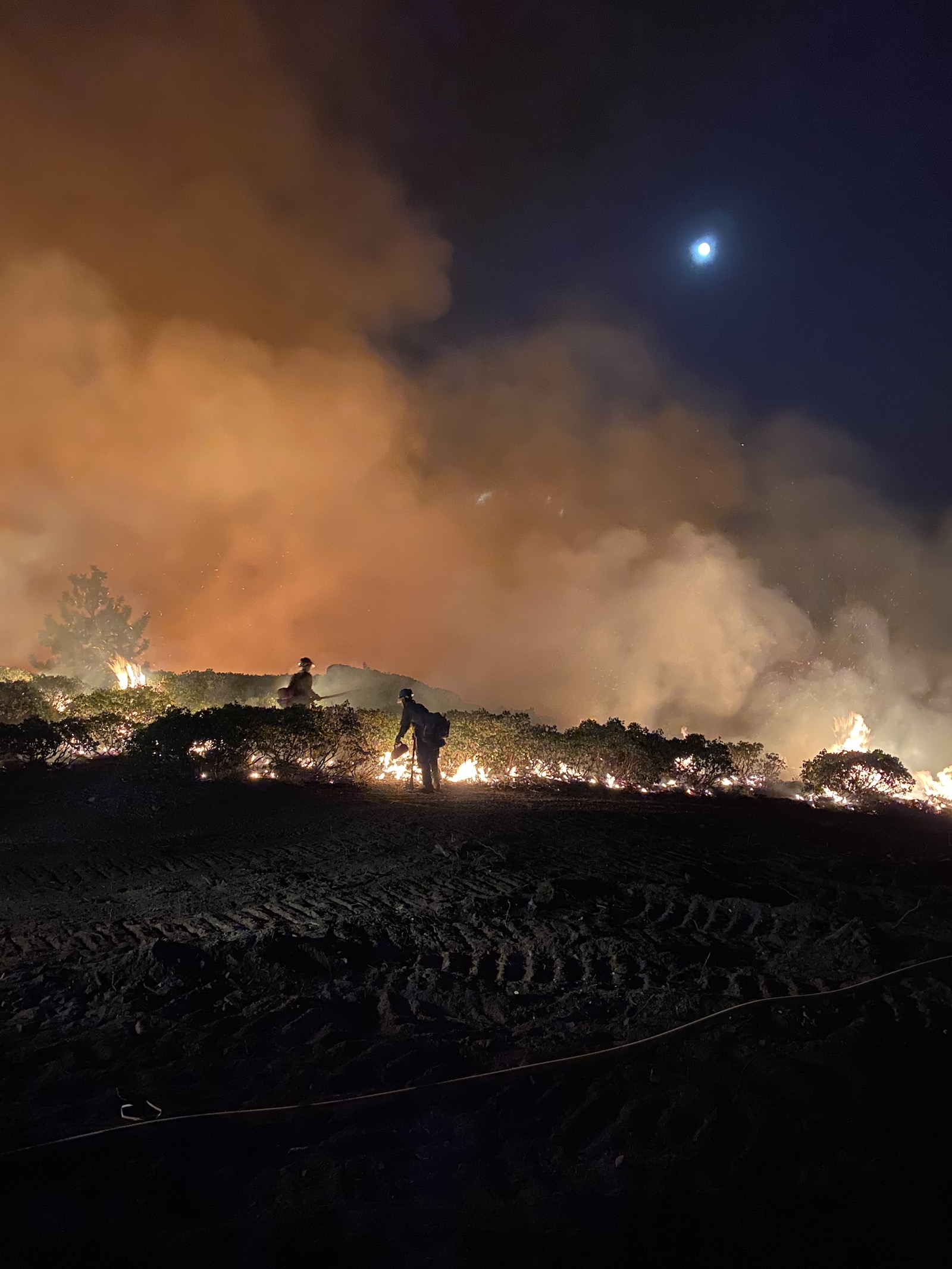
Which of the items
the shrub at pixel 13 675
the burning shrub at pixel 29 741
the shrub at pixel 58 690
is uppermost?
the shrub at pixel 13 675

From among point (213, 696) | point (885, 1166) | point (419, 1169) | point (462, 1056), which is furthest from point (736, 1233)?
point (213, 696)

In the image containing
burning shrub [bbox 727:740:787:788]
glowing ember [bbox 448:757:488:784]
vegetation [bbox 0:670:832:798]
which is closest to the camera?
vegetation [bbox 0:670:832:798]

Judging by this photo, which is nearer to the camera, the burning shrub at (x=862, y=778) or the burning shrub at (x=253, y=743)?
the burning shrub at (x=253, y=743)

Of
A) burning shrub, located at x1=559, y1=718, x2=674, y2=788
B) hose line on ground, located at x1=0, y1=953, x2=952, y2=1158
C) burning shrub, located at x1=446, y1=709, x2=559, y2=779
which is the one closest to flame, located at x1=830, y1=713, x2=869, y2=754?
burning shrub, located at x1=559, y1=718, x2=674, y2=788

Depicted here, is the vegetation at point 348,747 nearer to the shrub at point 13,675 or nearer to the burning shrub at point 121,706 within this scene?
the burning shrub at point 121,706

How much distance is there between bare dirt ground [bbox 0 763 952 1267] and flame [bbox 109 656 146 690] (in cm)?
1514

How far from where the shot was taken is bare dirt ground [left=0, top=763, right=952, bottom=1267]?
270 centimetres

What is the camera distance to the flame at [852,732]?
25281 mm

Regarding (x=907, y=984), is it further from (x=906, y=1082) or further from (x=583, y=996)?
(x=583, y=996)

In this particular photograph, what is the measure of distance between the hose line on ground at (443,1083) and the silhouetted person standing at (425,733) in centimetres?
869

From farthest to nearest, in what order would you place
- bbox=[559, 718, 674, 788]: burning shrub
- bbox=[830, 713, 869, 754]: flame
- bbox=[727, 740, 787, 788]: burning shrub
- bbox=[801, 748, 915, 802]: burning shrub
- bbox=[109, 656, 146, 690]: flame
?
bbox=[830, 713, 869, 754]: flame, bbox=[109, 656, 146, 690]: flame, bbox=[727, 740, 787, 788]: burning shrub, bbox=[801, 748, 915, 802]: burning shrub, bbox=[559, 718, 674, 788]: burning shrub

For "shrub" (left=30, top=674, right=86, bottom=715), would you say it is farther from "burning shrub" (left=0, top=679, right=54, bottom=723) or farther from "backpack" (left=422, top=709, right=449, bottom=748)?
"backpack" (left=422, top=709, right=449, bottom=748)

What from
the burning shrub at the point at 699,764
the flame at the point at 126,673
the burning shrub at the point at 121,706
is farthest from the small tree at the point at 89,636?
the burning shrub at the point at 699,764

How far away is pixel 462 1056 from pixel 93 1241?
201 cm
